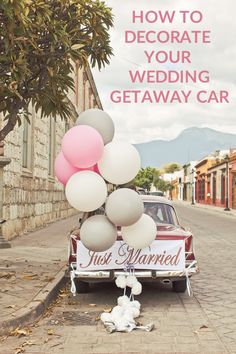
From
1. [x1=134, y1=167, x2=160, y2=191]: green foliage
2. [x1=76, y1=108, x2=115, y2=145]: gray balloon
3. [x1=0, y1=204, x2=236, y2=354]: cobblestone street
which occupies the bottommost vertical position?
[x1=0, y1=204, x2=236, y2=354]: cobblestone street

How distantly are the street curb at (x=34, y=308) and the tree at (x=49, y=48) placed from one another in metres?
2.51

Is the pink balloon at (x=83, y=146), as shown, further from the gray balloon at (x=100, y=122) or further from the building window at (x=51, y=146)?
the building window at (x=51, y=146)

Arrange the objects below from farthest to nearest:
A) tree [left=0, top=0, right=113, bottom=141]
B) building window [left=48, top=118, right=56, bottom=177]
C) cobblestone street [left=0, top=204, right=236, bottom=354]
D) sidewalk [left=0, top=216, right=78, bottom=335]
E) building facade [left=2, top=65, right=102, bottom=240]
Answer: building window [left=48, top=118, right=56, bottom=177], building facade [left=2, top=65, right=102, bottom=240], tree [left=0, top=0, right=113, bottom=141], sidewalk [left=0, top=216, right=78, bottom=335], cobblestone street [left=0, top=204, right=236, bottom=354]

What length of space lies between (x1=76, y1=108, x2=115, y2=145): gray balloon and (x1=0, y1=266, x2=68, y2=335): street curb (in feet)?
7.64

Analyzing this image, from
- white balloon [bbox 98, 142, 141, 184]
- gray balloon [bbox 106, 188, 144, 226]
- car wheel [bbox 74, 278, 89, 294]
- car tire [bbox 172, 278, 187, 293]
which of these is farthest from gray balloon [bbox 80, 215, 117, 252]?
car tire [bbox 172, 278, 187, 293]

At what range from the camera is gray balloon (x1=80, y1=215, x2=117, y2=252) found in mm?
6348

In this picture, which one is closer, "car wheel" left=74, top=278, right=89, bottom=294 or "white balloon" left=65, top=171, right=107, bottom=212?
"white balloon" left=65, top=171, right=107, bottom=212

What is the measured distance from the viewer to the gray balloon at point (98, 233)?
635 centimetres

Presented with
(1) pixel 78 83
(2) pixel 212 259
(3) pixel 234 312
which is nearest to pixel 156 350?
(3) pixel 234 312

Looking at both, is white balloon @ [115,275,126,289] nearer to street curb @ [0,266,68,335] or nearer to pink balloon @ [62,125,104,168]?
street curb @ [0,266,68,335]

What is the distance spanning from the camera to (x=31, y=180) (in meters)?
19.3

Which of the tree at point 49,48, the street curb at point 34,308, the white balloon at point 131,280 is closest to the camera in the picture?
the street curb at point 34,308

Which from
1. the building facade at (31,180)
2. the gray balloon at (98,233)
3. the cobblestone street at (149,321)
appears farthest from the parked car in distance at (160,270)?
the building facade at (31,180)

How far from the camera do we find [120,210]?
6.27m
